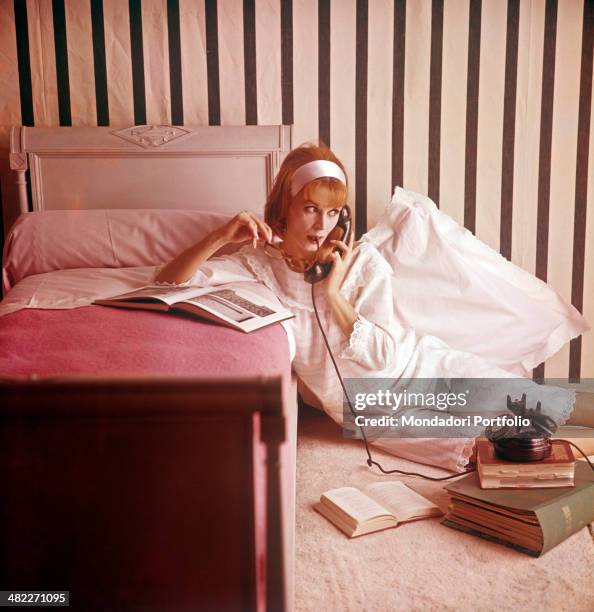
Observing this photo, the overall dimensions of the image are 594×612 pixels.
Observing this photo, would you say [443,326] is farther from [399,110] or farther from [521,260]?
[399,110]

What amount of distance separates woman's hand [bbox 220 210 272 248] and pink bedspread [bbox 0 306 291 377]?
369 mm

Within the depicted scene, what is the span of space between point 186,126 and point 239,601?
1973 millimetres

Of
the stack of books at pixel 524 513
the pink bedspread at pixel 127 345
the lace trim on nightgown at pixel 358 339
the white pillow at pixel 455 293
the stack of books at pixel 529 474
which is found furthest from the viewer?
the white pillow at pixel 455 293

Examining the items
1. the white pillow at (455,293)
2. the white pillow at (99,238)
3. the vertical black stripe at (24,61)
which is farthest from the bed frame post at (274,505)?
the vertical black stripe at (24,61)

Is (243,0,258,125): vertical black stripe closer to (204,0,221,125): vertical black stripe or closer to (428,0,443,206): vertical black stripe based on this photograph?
(204,0,221,125): vertical black stripe

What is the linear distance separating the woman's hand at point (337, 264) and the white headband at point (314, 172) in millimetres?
192

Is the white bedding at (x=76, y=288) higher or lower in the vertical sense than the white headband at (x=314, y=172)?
lower

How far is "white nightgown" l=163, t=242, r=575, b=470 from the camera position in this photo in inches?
75.7

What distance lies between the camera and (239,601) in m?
0.85

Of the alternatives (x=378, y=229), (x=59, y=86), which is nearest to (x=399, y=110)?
(x=378, y=229)

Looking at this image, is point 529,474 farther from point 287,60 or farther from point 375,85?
point 287,60

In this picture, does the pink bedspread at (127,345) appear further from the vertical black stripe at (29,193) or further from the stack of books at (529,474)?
the vertical black stripe at (29,193)

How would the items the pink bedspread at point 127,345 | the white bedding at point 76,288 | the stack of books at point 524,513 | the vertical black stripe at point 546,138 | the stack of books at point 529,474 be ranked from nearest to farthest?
1. the pink bedspread at point 127,345
2. the stack of books at point 524,513
3. the stack of books at point 529,474
4. the white bedding at point 76,288
5. the vertical black stripe at point 546,138

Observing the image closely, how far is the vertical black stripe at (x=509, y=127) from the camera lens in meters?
2.58
